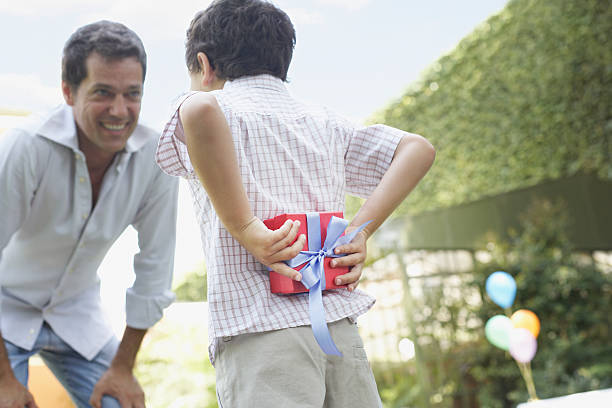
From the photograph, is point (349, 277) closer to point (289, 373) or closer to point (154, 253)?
point (289, 373)

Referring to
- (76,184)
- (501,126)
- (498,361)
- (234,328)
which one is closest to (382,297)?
(498,361)

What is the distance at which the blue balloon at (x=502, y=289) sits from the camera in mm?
3977

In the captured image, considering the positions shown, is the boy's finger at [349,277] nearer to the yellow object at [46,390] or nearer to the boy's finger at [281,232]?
the boy's finger at [281,232]

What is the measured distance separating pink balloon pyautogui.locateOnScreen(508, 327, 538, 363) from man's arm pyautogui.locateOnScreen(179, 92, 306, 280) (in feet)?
10.3

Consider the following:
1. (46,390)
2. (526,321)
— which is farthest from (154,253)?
(526,321)

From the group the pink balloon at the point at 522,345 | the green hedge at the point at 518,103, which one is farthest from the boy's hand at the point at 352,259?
the green hedge at the point at 518,103

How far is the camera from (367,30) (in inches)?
193

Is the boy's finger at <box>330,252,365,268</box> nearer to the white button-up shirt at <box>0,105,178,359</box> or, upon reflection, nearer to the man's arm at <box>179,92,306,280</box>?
the man's arm at <box>179,92,306,280</box>

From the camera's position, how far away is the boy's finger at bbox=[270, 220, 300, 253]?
3.22 feet

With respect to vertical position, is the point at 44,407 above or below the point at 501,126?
below

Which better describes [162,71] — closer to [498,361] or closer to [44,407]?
[44,407]

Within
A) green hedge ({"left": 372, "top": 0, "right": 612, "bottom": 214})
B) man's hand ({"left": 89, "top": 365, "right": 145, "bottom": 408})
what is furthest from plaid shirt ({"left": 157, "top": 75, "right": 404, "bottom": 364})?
green hedge ({"left": 372, "top": 0, "right": 612, "bottom": 214})

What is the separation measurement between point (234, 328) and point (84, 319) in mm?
1089

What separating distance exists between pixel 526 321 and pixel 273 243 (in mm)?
3348
